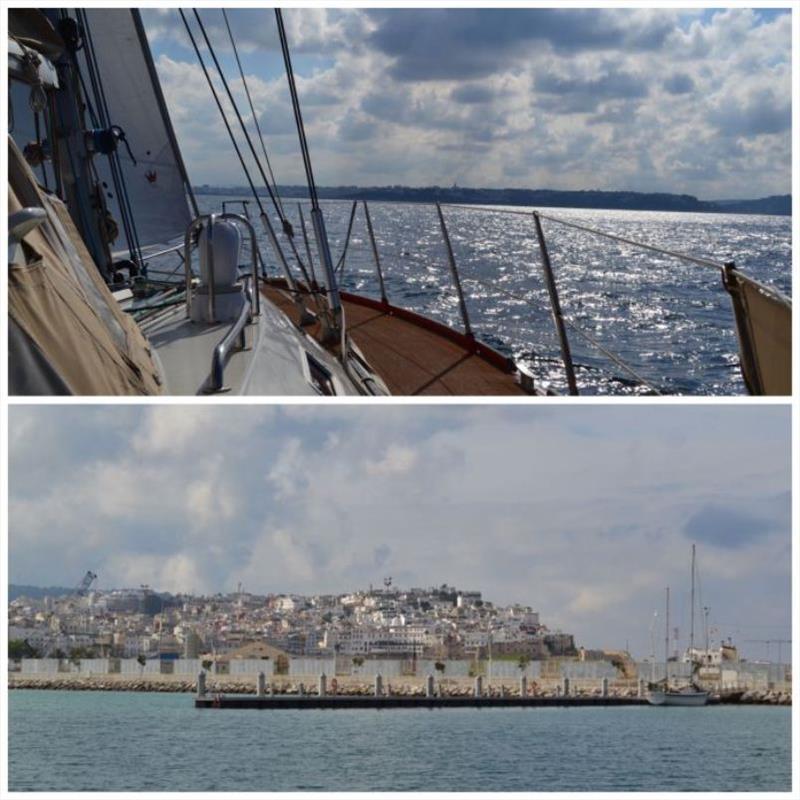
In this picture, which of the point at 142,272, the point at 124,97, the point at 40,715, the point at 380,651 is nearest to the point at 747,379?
the point at 142,272

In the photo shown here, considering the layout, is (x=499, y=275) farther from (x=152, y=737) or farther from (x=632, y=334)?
(x=152, y=737)

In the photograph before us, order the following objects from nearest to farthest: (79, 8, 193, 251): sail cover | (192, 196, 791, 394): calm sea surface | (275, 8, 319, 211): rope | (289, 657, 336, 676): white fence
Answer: (275, 8, 319, 211): rope → (79, 8, 193, 251): sail cover → (192, 196, 791, 394): calm sea surface → (289, 657, 336, 676): white fence

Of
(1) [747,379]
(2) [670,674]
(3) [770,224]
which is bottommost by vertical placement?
(2) [670,674]

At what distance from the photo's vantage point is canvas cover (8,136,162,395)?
8.41ft

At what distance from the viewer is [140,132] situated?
7875 millimetres

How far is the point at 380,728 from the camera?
103 ft

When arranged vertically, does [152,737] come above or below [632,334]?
below

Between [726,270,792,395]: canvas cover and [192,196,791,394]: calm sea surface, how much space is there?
122cm

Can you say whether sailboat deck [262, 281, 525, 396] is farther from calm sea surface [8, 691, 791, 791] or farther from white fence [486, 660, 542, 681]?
white fence [486, 660, 542, 681]

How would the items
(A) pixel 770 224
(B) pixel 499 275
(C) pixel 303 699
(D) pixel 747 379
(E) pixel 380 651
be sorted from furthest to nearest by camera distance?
(E) pixel 380 651 < (C) pixel 303 699 < (A) pixel 770 224 < (B) pixel 499 275 < (D) pixel 747 379

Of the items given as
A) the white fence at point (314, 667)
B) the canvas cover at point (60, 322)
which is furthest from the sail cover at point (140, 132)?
the white fence at point (314, 667)

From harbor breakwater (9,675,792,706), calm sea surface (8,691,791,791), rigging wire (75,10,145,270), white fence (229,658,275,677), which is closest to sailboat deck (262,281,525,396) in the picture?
rigging wire (75,10,145,270)

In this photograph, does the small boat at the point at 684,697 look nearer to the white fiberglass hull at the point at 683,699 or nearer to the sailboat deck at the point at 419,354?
the white fiberglass hull at the point at 683,699

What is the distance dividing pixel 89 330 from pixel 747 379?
189 centimetres
